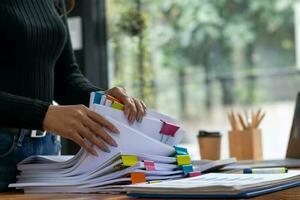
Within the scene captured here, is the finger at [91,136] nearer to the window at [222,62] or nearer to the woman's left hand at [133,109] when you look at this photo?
the woman's left hand at [133,109]

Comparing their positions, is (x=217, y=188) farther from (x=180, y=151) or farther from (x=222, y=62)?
(x=222, y=62)

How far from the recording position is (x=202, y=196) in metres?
0.86

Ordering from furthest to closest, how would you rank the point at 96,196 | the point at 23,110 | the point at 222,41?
the point at 222,41
the point at 23,110
the point at 96,196

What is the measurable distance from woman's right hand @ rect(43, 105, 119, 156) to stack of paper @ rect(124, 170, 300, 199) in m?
0.17

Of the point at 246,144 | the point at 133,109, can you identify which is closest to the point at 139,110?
the point at 133,109

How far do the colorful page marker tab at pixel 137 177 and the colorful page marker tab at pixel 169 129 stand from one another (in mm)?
154

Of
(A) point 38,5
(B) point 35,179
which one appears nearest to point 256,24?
(A) point 38,5

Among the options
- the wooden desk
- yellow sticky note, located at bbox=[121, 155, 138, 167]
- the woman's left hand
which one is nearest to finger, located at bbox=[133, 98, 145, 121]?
the woman's left hand

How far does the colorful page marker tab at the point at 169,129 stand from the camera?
1.22 meters

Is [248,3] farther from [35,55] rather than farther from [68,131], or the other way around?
[68,131]

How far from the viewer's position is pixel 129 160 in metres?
1.11

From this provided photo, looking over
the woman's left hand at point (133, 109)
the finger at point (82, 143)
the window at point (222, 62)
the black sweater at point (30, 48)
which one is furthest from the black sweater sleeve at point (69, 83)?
the window at point (222, 62)

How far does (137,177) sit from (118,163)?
0.15 ft

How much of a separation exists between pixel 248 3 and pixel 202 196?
4.23 meters
